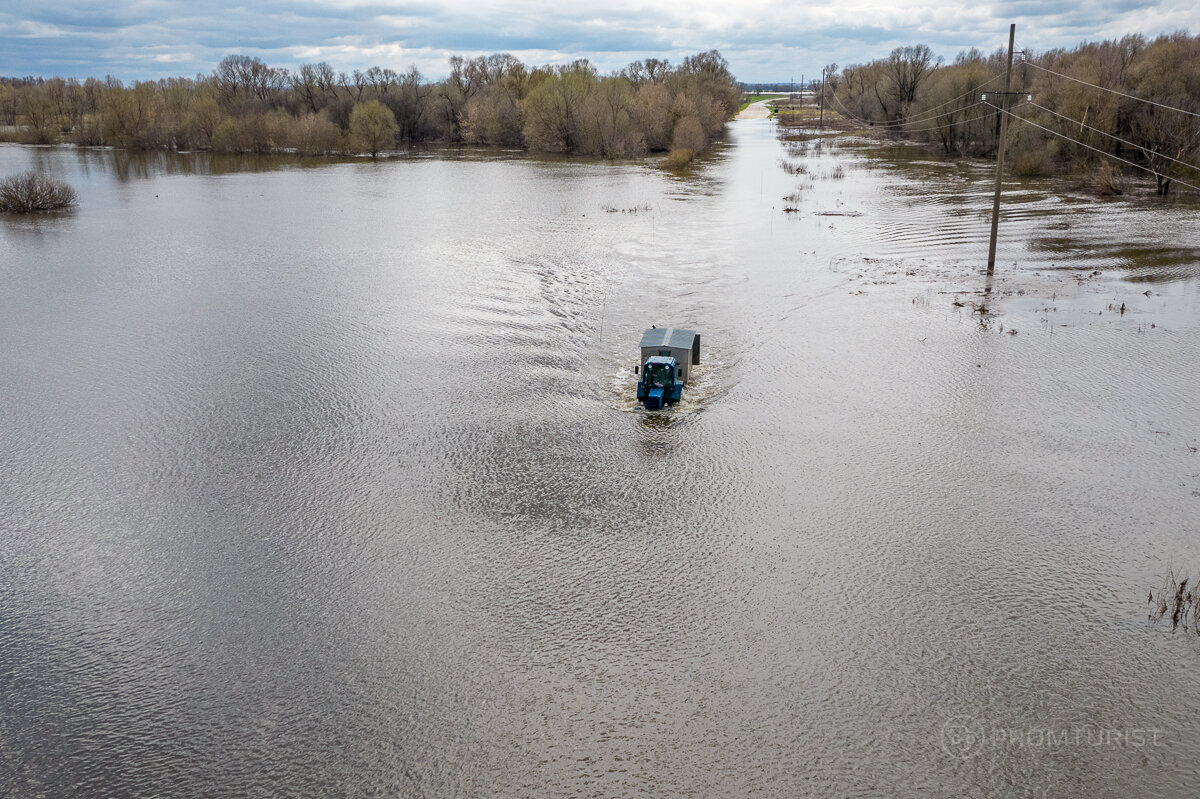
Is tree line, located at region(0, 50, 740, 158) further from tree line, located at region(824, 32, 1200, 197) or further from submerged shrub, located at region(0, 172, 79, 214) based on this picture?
submerged shrub, located at region(0, 172, 79, 214)

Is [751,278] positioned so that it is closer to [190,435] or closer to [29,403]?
[190,435]

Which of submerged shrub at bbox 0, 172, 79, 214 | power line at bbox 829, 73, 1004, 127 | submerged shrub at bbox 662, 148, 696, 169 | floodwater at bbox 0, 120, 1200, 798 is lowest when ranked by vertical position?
floodwater at bbox 0, 120, 1200, 798

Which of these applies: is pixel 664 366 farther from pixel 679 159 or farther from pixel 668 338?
pixel 679 159

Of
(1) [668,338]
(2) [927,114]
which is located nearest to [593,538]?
(1) [668,338]

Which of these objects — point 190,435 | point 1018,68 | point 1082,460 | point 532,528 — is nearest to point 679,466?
point 532,528

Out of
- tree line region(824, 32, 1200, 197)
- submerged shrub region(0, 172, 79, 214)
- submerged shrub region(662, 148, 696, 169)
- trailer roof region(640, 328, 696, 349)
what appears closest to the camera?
trailer roof region(640, 328, 696, 349)

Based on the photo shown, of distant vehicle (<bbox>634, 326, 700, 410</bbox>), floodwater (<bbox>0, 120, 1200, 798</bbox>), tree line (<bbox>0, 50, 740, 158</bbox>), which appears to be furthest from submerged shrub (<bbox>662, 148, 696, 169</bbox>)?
distant vehicle (<bbox>634, 326, 700, 410</bbox>)
